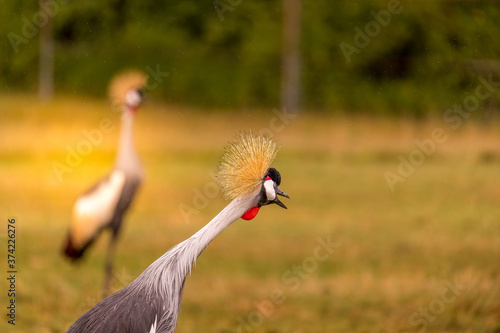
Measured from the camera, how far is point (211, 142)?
56.0 ft

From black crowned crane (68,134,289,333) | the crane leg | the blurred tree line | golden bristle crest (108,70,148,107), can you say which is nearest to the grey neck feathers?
black crowned crane (68,134,289,333)

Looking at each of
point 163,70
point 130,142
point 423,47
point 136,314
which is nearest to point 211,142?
point 163,70

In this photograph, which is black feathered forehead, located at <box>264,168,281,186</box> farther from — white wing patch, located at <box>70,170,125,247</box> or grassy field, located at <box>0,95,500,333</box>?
white wing patch, located at <box>70,170,125,247</box>

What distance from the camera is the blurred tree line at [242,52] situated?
2048cm

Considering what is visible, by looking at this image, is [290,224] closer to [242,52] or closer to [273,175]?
[273,175]

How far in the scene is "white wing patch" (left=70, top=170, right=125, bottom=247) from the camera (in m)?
7.73

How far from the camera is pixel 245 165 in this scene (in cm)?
364

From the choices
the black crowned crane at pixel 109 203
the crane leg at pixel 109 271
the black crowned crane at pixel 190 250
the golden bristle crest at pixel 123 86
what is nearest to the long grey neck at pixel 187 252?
the black crowned crane at pixel 190 250

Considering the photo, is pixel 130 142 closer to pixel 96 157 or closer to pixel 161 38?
pixel 96 157

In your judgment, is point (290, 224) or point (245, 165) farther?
point (290, 224)

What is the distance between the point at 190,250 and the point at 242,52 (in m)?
17.7

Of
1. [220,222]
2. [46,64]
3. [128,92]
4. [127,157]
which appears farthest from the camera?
[46,64]

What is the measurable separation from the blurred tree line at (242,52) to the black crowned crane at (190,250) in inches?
656

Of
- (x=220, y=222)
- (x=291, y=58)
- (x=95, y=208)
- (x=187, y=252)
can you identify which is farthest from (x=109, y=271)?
(x=291, y=58)
